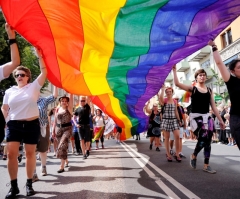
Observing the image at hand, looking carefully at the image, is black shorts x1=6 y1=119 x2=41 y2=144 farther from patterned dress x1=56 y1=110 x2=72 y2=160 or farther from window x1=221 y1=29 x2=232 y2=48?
window x1=221 y1=29 x2=232 y2=48

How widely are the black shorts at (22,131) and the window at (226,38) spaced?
75.8 ft

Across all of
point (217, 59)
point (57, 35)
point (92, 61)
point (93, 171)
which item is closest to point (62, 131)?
point (93, 171)

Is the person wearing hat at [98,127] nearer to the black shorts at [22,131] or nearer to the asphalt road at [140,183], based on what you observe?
the asphalt road at [140,183]

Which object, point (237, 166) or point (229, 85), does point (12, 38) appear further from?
point (237, 166)

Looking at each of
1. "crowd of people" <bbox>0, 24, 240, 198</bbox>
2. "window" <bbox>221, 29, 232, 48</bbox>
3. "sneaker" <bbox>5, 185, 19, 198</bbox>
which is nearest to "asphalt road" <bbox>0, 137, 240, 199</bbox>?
"sneaker" <bbox>5, 185, 19, 198</bbox>

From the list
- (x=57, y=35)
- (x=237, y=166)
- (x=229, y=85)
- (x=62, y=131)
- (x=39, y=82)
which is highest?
(x=57, y=35)

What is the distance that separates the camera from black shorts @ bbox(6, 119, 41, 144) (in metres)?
3.59

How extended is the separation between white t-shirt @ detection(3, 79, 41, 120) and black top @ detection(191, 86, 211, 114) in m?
3.02

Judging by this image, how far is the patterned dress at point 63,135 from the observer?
219 inches

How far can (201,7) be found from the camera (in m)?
3.46

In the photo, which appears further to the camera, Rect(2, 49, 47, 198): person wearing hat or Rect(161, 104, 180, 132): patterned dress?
Rect(161, 104, 180, 132): patterned dress

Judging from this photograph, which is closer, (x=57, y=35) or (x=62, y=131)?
(x=57, y=35)

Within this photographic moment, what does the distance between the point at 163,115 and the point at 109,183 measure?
2965 millimetres

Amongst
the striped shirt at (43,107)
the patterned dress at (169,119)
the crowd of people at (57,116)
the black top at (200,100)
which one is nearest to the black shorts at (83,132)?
the crowd of people at (57,116)
